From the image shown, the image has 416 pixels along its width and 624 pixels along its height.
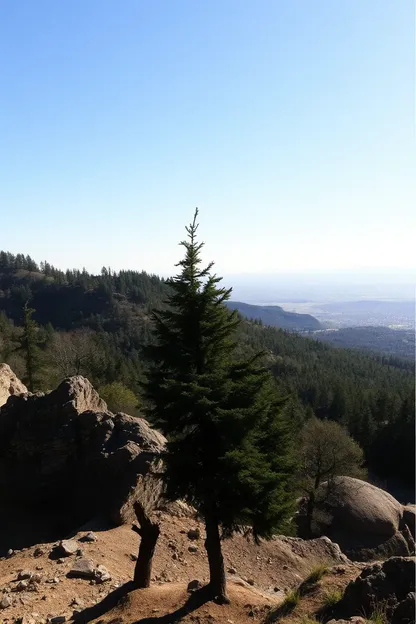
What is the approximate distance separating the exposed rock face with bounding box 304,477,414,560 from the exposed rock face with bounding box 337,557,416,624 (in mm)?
19077

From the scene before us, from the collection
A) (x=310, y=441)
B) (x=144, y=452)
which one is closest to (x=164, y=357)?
(x=144, y=452)

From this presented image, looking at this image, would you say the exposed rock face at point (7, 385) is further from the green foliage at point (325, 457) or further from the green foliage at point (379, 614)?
the green foliage at point (379, 614)

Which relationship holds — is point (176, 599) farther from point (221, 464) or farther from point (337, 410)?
point (337, 410)

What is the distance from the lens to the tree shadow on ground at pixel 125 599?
1062 cm

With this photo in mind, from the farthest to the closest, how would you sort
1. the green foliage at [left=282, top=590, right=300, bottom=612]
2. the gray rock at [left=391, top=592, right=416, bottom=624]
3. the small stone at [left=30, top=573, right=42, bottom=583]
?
the small stone at [left=30, top=573, right=42, bottom=583]
the green foliage at [left=282, top=590, right=300, bottom=612]
the gray rock at [left=391, top=592, right=416, bottom=624]

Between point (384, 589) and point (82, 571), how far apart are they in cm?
915

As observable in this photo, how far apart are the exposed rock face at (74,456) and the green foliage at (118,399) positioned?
1737 cm

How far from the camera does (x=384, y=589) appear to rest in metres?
8.94

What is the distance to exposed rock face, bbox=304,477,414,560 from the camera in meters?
26.8

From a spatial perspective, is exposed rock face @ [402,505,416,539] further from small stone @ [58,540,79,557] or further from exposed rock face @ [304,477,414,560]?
small stone @ [58,540,79,557]

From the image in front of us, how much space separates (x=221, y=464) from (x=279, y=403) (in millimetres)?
2718

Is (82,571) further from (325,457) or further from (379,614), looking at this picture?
(325,457)

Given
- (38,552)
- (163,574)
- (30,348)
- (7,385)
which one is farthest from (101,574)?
(30,348)

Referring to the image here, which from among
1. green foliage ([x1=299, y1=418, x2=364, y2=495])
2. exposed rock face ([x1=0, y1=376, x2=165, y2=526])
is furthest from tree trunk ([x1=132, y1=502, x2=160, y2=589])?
green foliage ([x1=299, y1=418, x2=364, y2=495])
